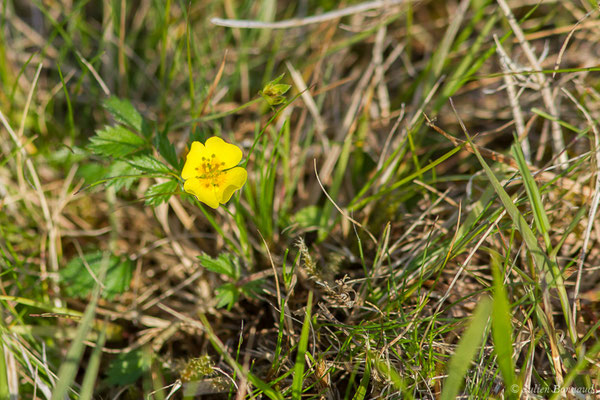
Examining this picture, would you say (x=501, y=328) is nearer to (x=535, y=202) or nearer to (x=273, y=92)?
(x=535, y=202)

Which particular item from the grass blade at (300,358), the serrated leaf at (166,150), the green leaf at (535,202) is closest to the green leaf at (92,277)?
the serrated leaf at (166,150)

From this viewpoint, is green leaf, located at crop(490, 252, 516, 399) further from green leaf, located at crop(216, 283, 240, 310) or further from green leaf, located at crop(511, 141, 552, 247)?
green leaf, located at crop(216, 283, 240, 310)

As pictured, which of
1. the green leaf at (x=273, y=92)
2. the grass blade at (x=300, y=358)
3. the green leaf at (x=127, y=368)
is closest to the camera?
the grass blade at (x=300, y=358)

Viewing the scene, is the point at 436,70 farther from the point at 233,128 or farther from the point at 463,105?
the point at 233,128

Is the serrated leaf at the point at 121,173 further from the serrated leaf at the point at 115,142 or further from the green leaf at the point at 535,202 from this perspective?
the green leaf at the point at 535,202

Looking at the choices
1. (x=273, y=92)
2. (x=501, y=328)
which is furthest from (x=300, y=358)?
(x=273, y=92)

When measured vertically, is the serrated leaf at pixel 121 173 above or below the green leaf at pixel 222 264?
above

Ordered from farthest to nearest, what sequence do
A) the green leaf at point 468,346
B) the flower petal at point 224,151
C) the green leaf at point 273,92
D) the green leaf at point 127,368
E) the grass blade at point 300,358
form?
the green leaf at point 127,368, the flower petal at point 224,151, the green leaf at point 273,92, the grass blade at point 300,358, the green leaf at point 468,346

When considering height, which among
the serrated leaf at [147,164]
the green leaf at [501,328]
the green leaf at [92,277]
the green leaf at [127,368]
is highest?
the serrated leaf at [147,164]
